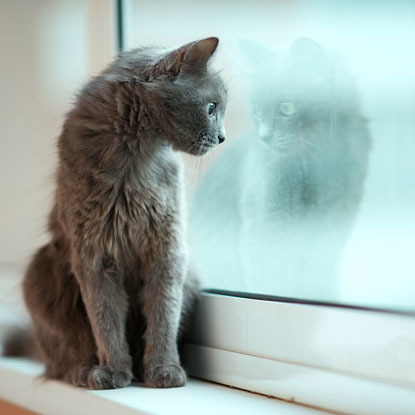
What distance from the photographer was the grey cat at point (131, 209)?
96cm

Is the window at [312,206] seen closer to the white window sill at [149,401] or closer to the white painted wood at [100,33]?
the white window sill at [149,401]

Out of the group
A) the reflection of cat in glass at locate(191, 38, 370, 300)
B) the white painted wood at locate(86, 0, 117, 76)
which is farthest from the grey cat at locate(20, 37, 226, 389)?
the white painted wood at locate(86, 0, 117, 76)

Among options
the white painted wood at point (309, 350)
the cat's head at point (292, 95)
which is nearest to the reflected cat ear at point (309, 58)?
the cat's head at point (292, 95)

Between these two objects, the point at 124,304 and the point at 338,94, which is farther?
the point at 124,304

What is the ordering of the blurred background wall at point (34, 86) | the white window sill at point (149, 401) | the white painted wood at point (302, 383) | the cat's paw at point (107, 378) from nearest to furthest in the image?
the white painted wood at point (302, 383) < the white window sill at point (149, 401) < the cat's paw at point (107, 378) < the blurred background wall at point (34, 86)

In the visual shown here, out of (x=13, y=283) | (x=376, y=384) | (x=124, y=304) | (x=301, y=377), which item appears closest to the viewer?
(x=376, y=384)

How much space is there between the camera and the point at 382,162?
92 cm

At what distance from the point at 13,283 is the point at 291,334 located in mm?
884

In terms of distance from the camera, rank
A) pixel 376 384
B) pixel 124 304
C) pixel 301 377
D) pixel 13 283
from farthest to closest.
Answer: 1. pixel 13 283
2. pixel 124 304
3. pixel 301 377
4. pixel 376 384

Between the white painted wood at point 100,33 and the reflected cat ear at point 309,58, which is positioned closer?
the reflected cat ear at point 309,58

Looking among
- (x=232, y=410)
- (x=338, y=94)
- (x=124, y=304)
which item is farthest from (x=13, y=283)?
(x=338, y=94)

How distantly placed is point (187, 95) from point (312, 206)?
0.27 meters

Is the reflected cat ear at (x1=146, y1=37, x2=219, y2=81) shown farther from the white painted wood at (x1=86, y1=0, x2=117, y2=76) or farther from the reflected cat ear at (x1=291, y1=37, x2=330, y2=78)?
the white painted wood at (x1=86, y1=0, x2=117, y2=76)

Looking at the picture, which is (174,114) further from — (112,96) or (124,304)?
(124,304)
